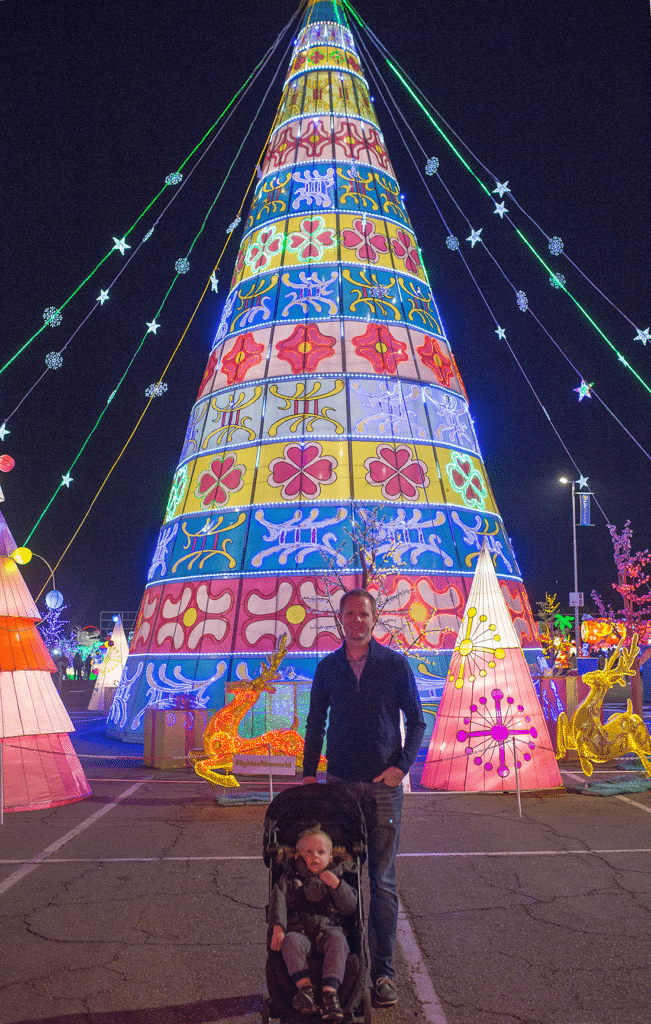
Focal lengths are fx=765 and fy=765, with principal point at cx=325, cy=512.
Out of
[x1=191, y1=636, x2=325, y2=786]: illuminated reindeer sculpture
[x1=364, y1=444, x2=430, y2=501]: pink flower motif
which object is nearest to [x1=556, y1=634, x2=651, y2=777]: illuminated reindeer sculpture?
[x1=191, y1=636, x2=325, y2=786]: illuminated reindeer sculpture

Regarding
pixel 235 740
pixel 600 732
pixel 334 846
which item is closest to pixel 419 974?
pixel 334 846

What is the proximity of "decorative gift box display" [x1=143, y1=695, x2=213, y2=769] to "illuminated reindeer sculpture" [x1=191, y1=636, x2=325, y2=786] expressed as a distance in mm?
1991

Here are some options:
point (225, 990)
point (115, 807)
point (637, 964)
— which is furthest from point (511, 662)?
point (225, 990)

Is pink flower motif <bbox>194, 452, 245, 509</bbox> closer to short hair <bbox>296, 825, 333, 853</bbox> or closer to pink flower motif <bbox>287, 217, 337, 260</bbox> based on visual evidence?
pink flower motif <bbox>287, 217, 337, 260</bbox>

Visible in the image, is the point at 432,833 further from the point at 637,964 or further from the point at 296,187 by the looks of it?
the point at 296,187

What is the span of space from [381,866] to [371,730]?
2.22 ft

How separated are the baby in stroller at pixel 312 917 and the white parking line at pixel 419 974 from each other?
0.58 m

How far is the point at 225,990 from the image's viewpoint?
385 cm

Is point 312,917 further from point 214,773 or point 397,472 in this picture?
point 397,472

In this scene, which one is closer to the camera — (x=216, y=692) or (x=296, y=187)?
(x=216, y=692)

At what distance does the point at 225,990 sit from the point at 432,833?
3.87m

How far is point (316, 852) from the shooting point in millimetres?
3617

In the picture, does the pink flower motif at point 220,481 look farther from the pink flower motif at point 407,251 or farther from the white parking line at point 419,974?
the white parking line at point 419,974

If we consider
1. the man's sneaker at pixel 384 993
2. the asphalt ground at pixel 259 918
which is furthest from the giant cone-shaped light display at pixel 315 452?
the man's sneaker at pixel 384 993
